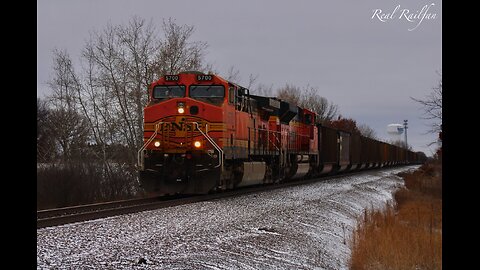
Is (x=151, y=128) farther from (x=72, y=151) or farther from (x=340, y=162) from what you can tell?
(x=340, y=162)

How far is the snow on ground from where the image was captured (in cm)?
721

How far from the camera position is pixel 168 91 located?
1814cm

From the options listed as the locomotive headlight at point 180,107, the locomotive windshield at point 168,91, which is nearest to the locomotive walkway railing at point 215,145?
the locomotive headlight at point 180,107

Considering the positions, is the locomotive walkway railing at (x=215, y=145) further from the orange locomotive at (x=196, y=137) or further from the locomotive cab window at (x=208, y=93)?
the locomotive cab window at (x=208, y=93)

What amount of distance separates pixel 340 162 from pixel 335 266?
31.0 m

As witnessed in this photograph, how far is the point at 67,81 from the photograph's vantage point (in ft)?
111

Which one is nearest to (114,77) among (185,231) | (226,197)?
(226,197)

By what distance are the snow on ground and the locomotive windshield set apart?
4.99m

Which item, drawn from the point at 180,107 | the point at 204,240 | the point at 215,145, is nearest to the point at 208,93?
the point at 180,107

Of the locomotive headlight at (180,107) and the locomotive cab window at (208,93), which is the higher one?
the locomotive cab window at (208,93)

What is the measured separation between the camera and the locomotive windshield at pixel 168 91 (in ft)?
59.2

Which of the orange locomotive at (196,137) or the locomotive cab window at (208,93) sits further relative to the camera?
the locomotive cab window at (208,93)

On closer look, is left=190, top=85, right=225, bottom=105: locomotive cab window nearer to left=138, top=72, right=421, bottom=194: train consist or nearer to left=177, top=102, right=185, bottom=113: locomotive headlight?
left=138, top=72, right=421, bottom=194: train consist
